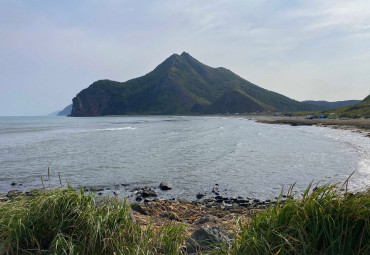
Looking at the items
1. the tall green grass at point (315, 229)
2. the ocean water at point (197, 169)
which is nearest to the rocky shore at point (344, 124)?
the ocean water at point (197, 169)

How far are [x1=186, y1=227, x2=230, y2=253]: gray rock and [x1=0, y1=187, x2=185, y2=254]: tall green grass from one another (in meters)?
0.31

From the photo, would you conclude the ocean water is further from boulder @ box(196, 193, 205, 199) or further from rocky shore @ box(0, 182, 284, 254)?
rocky shore @ box(0, 182, 284, 254)

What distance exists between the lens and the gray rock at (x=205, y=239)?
240 inches

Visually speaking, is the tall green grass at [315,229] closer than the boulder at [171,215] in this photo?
Yes

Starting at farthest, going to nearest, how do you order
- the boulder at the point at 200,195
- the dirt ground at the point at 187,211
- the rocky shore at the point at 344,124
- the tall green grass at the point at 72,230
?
the rocky shore at the point at 344,124 → the boulder at the point at 200,195 → the dirt ground at the point at 187,211 → the tall green grass at the point at 72,230

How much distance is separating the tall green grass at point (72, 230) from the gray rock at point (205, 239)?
309 millimetres

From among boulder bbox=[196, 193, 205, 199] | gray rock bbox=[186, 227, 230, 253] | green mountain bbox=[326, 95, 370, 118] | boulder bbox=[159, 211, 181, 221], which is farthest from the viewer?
green mountain bbox=[326, 95, 370, 118]

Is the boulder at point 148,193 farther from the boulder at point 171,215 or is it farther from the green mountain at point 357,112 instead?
the green mountain at point 357,112

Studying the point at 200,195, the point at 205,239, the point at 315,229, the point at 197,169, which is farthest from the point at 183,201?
the point at 315,229

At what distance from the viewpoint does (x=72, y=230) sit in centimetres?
571

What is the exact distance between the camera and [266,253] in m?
4.43

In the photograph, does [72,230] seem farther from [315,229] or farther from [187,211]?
[187,211]

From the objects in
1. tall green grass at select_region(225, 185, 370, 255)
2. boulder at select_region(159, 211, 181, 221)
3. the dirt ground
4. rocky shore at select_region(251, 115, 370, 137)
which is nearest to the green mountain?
rocky shore at select_region(251, 115, 370, 137)

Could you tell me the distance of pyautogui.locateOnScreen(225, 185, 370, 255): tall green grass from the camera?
433 centimetres
